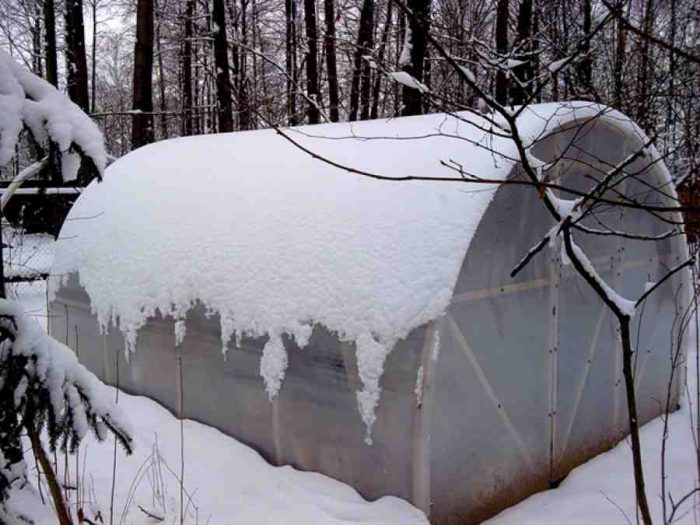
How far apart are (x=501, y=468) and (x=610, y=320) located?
5.64ft

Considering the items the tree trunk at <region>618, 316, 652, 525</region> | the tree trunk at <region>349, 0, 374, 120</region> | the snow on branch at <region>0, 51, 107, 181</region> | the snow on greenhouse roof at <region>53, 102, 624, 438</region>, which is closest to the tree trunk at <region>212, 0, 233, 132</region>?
the tree trunk at <region>349, 0, 374, 120</region>

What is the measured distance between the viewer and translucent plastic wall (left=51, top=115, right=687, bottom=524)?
11.0 ft

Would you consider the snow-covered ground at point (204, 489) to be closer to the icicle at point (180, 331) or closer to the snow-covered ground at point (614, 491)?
the icicle at point (180, 331)

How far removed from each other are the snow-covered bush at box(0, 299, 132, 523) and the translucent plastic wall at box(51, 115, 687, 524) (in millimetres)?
1638

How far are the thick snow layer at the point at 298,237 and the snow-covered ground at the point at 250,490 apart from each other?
0.51m

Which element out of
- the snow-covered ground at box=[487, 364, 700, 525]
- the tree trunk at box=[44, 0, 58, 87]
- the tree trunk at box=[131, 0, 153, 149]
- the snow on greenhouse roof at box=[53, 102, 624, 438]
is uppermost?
the tree trunk at box=[44, 0, 58, 87]

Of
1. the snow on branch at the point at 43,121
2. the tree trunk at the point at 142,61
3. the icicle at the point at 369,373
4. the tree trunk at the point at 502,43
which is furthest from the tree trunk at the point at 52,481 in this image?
the tree trunk at the point at 142,61

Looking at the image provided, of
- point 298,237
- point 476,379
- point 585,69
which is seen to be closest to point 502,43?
point 585,69

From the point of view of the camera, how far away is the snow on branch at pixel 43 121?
196 centimetres

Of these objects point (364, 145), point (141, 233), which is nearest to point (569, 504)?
point (364, 145)

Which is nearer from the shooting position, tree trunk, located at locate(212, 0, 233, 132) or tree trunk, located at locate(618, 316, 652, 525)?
tree trunk, located at locate(618, 316, 652, 525)

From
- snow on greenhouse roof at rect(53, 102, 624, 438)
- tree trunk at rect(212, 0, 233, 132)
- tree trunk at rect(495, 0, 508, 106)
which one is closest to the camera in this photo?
snow on greenhouse roof at rect(53, 102, 624, 438)

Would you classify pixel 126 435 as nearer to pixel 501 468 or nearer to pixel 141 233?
pixel 501 468

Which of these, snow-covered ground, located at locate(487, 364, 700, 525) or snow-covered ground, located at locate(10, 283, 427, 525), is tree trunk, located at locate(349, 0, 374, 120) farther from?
snow-covered ground, located at locate(10, 283, 427, 525)
